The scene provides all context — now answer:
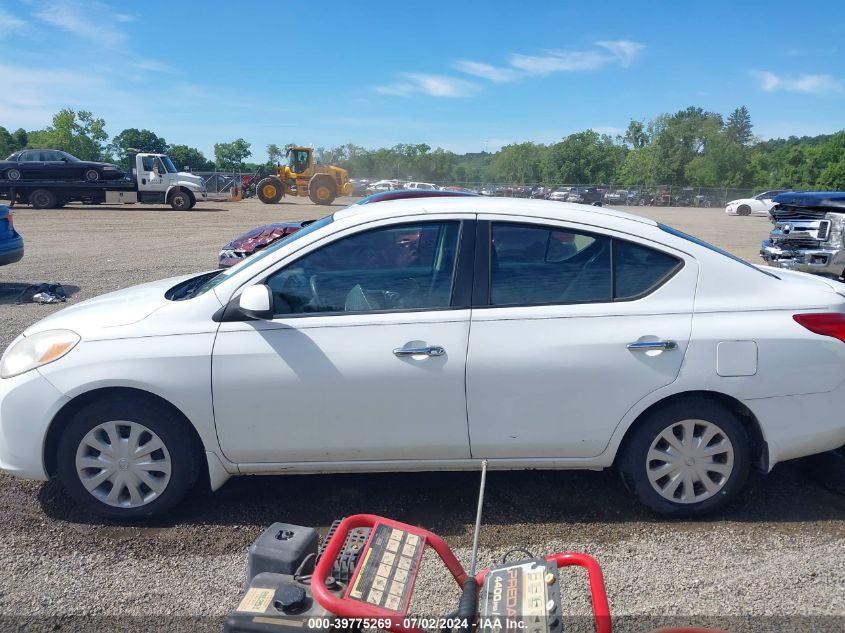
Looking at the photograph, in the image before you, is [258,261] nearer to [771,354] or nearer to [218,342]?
[218,342]

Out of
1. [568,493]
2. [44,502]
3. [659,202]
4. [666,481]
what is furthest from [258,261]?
[659,202]

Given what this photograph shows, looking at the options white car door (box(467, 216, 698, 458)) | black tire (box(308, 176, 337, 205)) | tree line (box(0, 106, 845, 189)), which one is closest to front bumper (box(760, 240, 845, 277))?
white car door (box(467, 216, 698, 458))

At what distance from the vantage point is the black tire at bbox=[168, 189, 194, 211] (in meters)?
32.4

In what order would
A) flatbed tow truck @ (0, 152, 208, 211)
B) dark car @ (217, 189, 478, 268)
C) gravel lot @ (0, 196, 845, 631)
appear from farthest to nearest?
flatbed tow truck @ (0, 152, 208, 211) < dark car @ (217, 189, 478, 268) < gravel lot @ (0, 196, 845, 631)

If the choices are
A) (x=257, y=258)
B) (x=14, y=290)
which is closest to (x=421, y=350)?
(x=257, y=258)

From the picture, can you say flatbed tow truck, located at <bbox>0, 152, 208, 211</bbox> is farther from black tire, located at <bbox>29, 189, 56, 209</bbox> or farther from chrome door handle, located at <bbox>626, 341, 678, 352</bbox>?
chrome door handle, located at <bbox>626, 341, 678, 352</bbox>

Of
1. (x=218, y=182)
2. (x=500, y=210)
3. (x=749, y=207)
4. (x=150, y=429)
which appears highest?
(x=500, y=210)

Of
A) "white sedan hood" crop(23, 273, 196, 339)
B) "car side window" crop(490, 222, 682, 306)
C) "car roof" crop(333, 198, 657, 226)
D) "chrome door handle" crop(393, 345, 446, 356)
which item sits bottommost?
"chrome door handle" crop(393, 345, 446, 356)

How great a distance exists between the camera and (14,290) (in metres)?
11.2

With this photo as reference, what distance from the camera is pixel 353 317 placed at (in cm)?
383

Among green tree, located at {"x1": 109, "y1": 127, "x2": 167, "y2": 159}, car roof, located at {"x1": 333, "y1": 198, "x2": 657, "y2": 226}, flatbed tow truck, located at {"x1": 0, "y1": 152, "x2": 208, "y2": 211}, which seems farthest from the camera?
green tree, located at {"x1": 109, "y1": 127, "x2": 167, "y2": 159}

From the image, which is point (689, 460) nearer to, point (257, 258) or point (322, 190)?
point (257, 258)

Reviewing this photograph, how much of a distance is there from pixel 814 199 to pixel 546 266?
372 inches

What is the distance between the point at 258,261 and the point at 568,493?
223 cm
